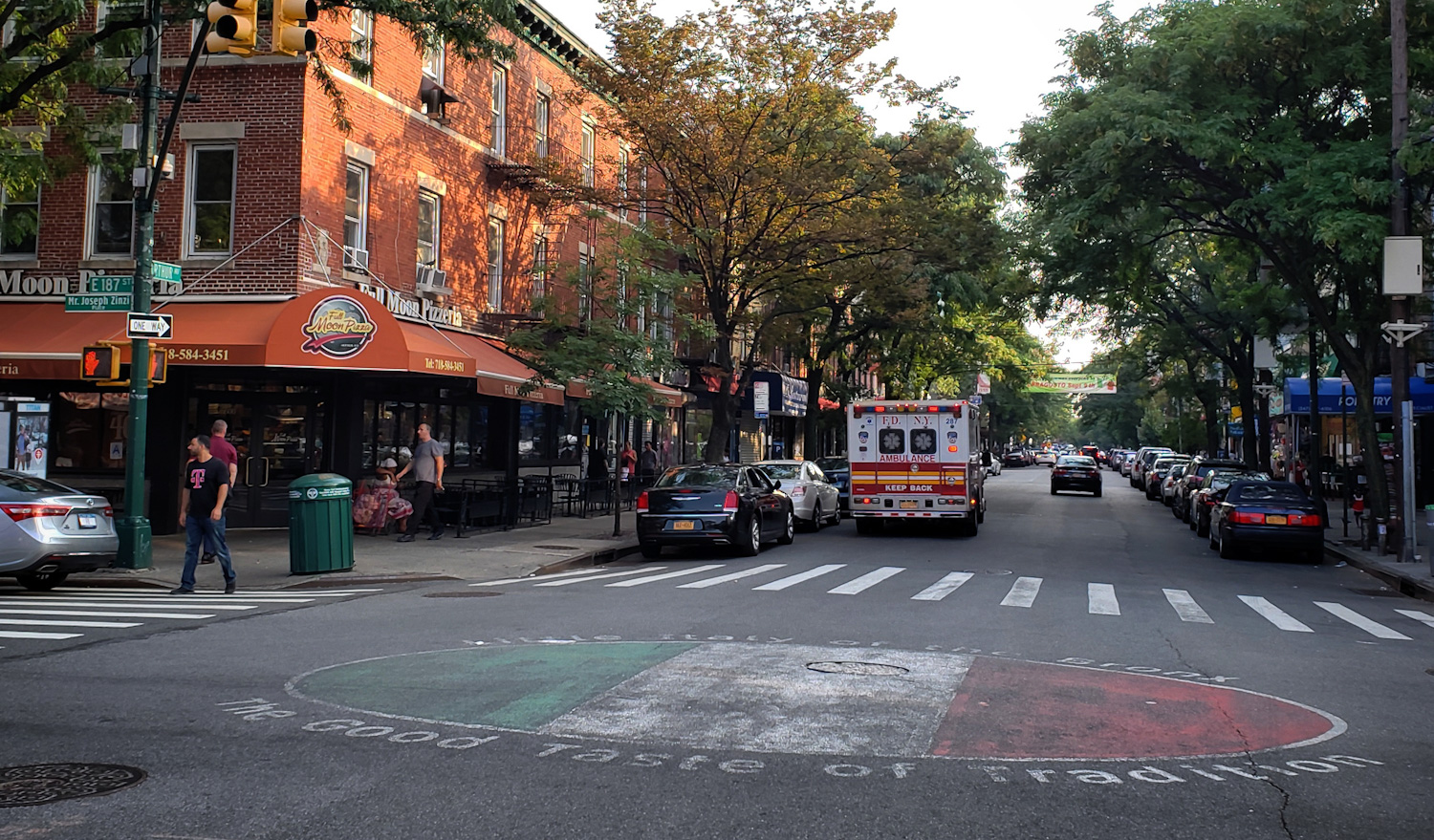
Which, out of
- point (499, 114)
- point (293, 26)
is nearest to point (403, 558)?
point (293, 26)

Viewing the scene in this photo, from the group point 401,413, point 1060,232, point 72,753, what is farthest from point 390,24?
point 72,753

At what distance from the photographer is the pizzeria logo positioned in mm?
18422

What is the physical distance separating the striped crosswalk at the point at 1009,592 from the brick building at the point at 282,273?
19.9ft

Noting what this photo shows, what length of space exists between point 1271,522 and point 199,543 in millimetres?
16886

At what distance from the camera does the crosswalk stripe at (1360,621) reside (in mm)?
11623

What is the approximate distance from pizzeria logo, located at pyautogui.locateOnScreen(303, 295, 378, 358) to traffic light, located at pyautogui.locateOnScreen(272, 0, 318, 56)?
901 centimetres

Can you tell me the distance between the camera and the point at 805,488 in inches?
985

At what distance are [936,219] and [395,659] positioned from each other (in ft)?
66.0

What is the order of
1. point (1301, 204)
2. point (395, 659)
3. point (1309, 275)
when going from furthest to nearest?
point (1309, 275) → point (1301, 204) → point (395, 659)

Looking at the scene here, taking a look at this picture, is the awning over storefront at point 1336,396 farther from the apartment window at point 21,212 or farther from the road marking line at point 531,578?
the apartment window at point 21,212

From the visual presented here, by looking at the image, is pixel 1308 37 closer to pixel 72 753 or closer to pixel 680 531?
pixel 680 531

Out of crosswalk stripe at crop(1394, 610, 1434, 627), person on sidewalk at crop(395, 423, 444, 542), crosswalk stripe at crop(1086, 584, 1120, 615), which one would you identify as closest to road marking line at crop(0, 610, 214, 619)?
person on sidewalk at crop(395, 423, 444, 542)

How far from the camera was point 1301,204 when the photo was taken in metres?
20.2

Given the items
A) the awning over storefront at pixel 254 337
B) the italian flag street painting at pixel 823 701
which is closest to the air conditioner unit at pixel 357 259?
the awning over storefront at pixel 254 337
